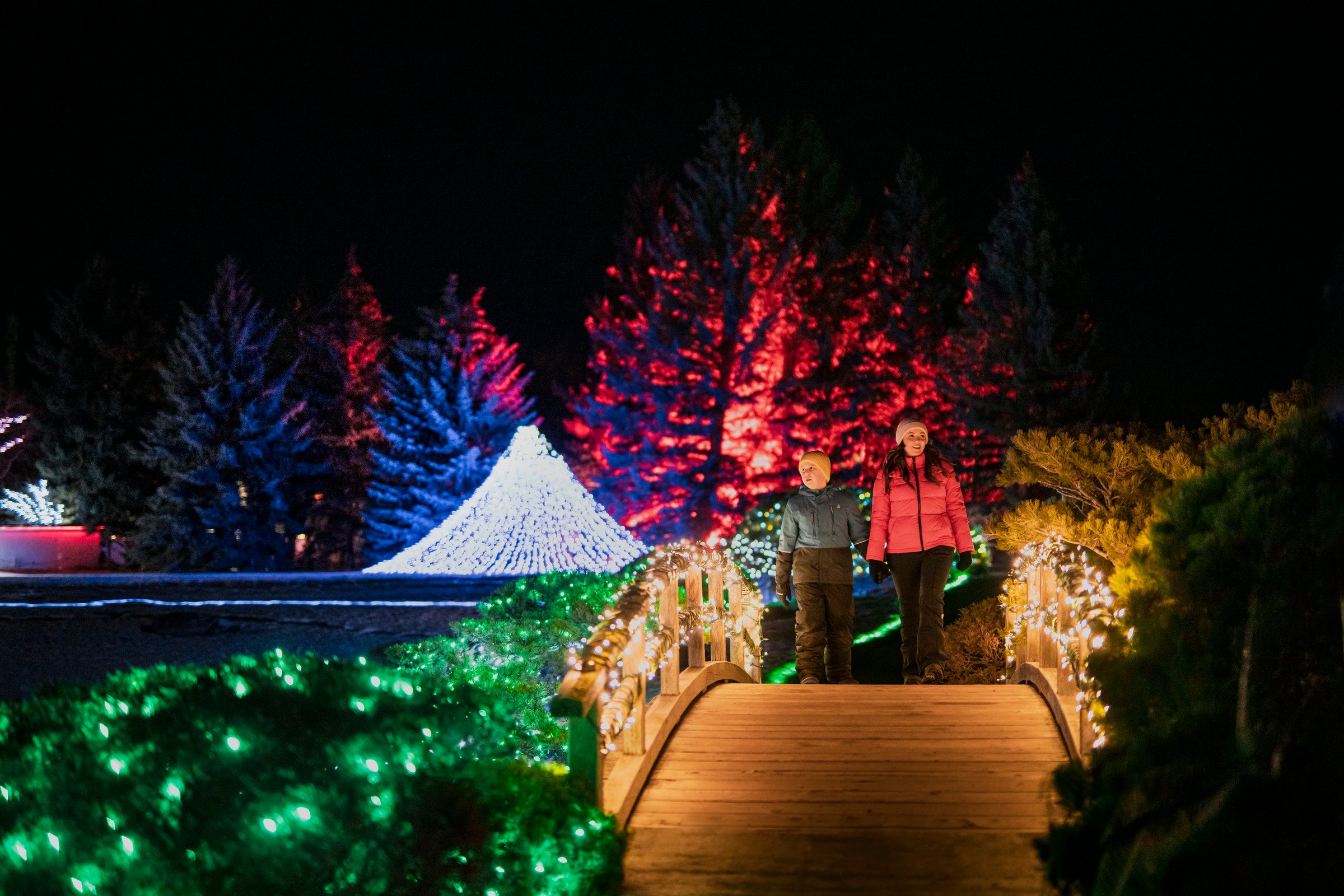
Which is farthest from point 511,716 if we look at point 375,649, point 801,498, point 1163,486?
point 375,649

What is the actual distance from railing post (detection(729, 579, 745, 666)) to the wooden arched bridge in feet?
5.89

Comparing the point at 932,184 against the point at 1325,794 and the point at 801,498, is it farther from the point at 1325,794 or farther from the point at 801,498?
the point at 1325,794

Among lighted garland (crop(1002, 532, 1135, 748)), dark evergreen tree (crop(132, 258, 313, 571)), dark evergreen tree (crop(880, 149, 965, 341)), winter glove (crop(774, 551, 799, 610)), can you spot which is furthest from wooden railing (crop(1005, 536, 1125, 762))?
dark evergreen tree (crop(132, 258, 313, 571))

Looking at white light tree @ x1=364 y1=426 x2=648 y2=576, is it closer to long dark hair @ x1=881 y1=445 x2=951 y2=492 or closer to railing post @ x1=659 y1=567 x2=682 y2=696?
long dark hair @ x1=881 y1=445 x2=951 y2=492

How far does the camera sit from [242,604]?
17.5 meters

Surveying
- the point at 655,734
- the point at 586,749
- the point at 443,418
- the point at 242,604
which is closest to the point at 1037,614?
the point at 655,734

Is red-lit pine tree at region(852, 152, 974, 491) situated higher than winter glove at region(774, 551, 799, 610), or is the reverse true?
red-lit pine tree at region(852, 152, 974, 491)

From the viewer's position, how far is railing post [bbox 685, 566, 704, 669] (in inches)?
291

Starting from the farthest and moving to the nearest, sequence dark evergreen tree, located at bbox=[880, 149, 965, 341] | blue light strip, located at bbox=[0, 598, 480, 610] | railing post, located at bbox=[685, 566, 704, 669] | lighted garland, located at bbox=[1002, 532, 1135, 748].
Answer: dark evergreen tree, located at bbox=[880, 149, 965, 341] < blue light strip, located at bbox=[0, 598, 480, 610] < railing post, located at bbox=[685, 566, 704, 669] < lighted garland, located at bbox=[1002, 532, 1135, 748]

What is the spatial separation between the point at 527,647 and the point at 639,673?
3.83m

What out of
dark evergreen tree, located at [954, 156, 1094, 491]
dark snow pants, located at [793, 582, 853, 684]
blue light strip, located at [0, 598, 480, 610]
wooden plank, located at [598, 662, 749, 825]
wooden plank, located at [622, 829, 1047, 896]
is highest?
dark evergreen tree, located at [954, 156, 1094, 491]

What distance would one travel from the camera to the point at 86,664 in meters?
13.5

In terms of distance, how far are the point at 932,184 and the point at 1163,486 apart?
75.9 feet

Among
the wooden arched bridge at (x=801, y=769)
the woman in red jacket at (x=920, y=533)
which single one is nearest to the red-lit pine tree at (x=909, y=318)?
the woman in red jacket at (x=920, y=533)
